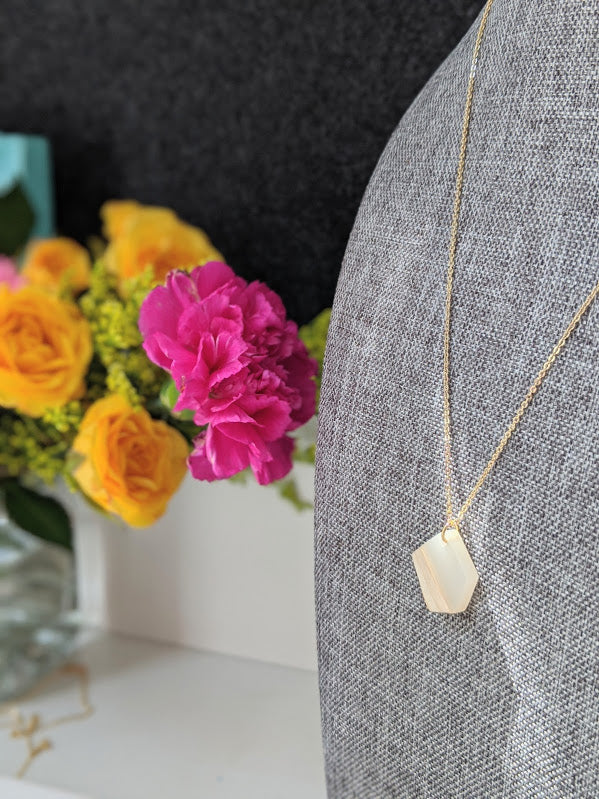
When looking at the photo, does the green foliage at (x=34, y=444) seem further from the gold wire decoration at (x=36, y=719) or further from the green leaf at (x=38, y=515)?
the gold wire decoration at (x=36, y=719)

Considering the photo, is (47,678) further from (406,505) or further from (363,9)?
(363,9)

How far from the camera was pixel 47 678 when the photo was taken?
2.50 ft

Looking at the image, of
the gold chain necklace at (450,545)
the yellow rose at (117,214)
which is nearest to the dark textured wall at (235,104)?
the yellow rose at (117,214)

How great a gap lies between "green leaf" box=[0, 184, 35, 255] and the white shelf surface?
40cm

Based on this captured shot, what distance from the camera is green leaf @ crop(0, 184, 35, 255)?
756mm

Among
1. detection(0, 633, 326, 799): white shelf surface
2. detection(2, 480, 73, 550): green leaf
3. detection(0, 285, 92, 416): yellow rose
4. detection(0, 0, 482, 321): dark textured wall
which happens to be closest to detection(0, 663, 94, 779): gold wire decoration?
detection(0, 633, 326, 799): white shelf surface

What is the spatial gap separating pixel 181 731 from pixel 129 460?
0.26 metres

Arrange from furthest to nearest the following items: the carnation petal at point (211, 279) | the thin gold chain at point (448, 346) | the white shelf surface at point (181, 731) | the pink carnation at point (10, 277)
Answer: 1. the pink carnation at point (10, 277)
2. the white shelf surface at point (181, 731)
3. the carnation petal at point (211, 279)
4. the thin gold chain at point (448, 346)

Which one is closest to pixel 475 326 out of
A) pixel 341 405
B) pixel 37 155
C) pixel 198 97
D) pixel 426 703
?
pixel 341 405

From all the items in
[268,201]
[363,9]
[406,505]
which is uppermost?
[363,9]

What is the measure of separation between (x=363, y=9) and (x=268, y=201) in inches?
6.8

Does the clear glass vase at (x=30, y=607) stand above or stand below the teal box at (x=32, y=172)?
below

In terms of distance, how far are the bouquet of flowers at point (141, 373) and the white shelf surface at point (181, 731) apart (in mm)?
162

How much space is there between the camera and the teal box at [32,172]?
2.59 ft
